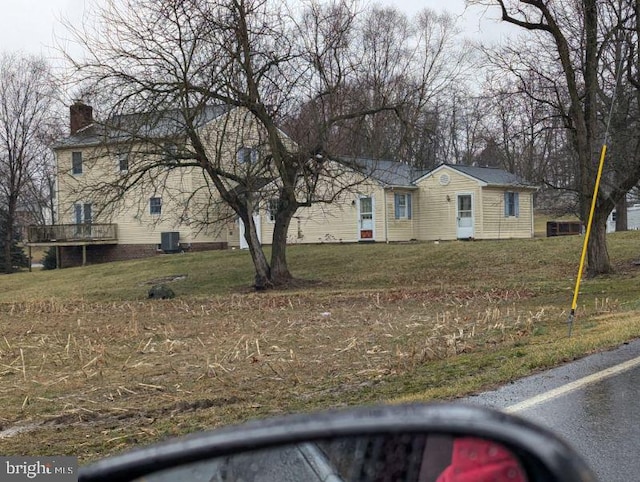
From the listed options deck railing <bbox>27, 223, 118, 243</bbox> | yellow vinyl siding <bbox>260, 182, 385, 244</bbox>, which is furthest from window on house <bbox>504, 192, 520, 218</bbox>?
deck railing <bbox>27, 223, 118, 243</bbox>

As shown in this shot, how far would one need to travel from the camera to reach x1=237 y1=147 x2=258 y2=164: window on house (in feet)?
77.0

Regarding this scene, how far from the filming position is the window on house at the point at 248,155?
23.5 m

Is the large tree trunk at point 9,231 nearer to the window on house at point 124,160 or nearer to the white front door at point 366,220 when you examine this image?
the white front door at point 366,220

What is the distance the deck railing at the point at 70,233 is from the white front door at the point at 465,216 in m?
20.6

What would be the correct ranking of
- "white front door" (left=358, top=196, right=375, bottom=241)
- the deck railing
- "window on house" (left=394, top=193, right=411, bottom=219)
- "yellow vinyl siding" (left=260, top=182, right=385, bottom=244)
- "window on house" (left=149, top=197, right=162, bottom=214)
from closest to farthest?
1. "yellow vinyl siding" (left=260, top=182, right=385, bottom=244)
2. "white front door" (left=358, top=196, right=375, bottom=241)
3. "window on house" (left=394, top=193, right=411, bottom=219)
4. "window on house" (left=149, top=197, right=162, bottom=214)
5. the deck railing

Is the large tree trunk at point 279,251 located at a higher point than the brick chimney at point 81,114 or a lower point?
lower

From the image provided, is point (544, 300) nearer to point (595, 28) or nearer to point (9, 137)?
point (595, 28)

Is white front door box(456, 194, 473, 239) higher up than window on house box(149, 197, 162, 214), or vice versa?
window on house box(149, 197, 162, 214)

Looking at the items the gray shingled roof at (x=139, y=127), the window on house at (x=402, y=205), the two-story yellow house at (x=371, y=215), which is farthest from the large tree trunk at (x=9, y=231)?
the gray shingled roof at (x=139, y=127)

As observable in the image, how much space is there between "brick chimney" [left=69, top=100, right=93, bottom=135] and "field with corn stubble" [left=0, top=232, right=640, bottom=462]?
5.81 meters

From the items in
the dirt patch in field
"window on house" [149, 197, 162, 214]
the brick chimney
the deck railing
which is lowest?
the dirt patch in field

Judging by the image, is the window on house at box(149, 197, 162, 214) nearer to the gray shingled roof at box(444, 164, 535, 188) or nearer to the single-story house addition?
the single-story house addition

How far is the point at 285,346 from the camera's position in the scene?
1135 centimetres

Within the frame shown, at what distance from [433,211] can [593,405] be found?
3181 centimetres
